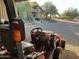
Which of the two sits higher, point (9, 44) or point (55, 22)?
point (9, 44)

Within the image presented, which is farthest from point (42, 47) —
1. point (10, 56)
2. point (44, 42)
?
point (10, 56)

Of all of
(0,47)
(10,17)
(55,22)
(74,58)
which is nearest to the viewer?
(10,17)

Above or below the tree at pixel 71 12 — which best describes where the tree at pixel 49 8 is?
above

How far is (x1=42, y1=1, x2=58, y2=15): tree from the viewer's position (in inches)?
617

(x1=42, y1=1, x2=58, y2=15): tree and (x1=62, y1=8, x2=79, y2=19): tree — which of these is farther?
(x1=62, y1=8, x2=79, y2=19): tree

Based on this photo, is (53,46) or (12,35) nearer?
(12,35)

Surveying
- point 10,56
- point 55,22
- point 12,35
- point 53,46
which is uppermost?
point 12,35

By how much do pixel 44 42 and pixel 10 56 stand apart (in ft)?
9.39

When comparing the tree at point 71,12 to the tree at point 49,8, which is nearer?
the tree at point 49,8

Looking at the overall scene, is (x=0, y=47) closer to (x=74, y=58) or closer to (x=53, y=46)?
(x=53, y=46)

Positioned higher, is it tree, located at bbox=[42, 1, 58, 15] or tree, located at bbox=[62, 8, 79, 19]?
tree, located at bbox=[42, 1, 58, 15]

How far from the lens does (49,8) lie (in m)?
16.9

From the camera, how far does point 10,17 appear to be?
209 centimetres

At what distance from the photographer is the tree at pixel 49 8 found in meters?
15.7
